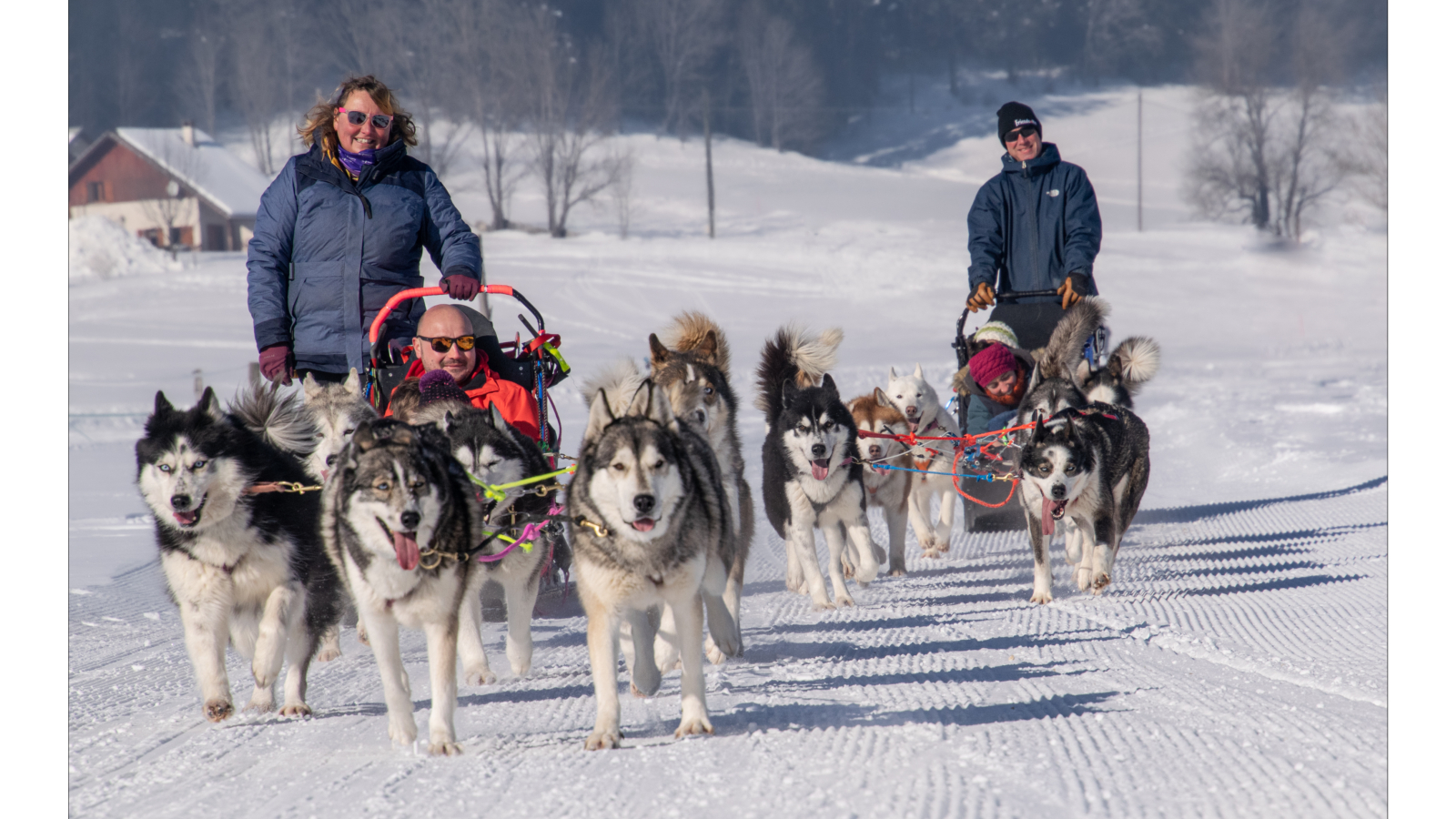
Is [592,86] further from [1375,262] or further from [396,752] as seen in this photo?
[396,752]

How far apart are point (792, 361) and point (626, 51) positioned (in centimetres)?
5097

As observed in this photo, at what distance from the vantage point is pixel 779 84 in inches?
2069

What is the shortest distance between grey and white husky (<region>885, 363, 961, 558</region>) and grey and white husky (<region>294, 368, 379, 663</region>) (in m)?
2.59

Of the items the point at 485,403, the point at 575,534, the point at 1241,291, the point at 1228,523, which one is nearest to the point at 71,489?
the point at 485,403

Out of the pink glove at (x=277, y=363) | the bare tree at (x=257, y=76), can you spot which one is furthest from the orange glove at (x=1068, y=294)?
the bare tree at (x=257, y=76)

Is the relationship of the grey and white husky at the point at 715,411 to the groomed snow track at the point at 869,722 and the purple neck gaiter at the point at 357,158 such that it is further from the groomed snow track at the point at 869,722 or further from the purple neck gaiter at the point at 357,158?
the purple neck gaiter at the point at 357,158

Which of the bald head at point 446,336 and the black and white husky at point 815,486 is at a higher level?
the bald head at point 446,336

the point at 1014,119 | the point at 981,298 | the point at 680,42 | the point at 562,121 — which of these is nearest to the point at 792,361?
the point at 981,298

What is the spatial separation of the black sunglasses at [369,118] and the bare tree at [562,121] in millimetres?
31127

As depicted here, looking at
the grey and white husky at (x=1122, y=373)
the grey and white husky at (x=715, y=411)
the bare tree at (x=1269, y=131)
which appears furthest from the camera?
the bare tree at (x=1269, y=131)

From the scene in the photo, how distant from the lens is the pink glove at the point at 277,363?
3.82m

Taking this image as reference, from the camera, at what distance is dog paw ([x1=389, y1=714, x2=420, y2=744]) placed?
2.82 meters

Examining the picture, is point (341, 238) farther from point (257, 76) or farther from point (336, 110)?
point (257, 76)

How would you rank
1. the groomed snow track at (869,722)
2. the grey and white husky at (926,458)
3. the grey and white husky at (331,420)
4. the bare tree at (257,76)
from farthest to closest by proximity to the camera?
the bare tree at (257,76) → the grey and white husky at (926,458) → the grey and white husky at (331,420) → the groomed snow track at (869,722)
